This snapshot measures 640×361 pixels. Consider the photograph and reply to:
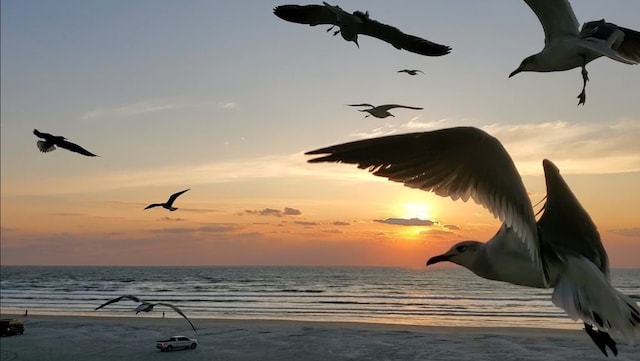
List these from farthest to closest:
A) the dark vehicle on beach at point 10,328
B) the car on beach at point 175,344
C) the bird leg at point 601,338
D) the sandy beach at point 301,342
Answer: the dark vehicle on beach at point 10,328 < the car on beach at point 175,344 < the sandy beach at point 301,342 < the bird leg at point 601,338

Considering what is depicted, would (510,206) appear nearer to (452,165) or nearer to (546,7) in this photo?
(452,165)

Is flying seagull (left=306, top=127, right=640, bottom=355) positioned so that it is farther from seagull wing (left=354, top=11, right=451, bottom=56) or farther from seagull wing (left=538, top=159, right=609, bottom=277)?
seagull wing (left=354, top=11, right=451, bottom=56)

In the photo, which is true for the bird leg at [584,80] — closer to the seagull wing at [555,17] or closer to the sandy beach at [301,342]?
the seagull wing at [555,17]

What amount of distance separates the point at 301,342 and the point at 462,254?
24667 millimetres

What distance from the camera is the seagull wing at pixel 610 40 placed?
2898 millimetres

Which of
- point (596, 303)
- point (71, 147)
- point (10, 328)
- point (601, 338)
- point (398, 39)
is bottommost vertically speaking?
point (10, 328)

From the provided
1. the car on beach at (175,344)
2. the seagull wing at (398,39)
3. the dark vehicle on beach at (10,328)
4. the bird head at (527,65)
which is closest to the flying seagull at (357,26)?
the seagull wing at (398,39)

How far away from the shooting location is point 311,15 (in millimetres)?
5445

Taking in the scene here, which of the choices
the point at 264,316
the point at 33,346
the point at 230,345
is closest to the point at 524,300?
the point at 264,316

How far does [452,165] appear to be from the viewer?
9.88 ft

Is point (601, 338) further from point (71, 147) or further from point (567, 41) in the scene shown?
point (71, 147)

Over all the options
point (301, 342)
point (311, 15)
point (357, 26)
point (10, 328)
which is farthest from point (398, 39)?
point (10, 328)

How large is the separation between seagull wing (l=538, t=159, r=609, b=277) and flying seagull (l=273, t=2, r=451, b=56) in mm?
2158

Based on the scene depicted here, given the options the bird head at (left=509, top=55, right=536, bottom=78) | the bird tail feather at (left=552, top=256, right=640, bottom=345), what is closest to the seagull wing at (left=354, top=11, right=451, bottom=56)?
the bird head at (left=509, top=55, right=536, bottom=78)
